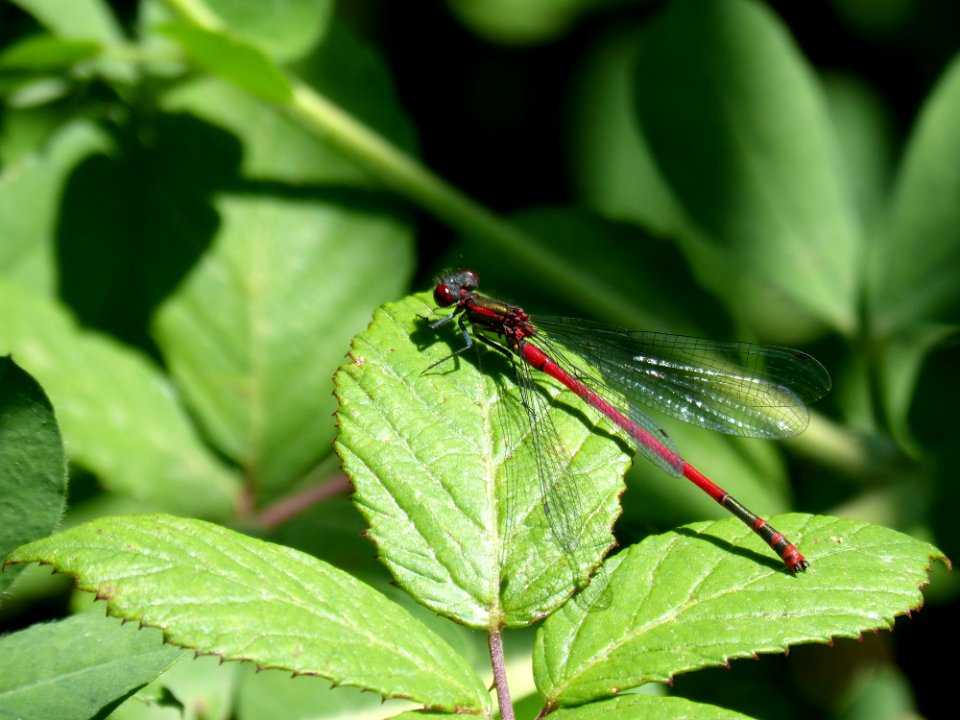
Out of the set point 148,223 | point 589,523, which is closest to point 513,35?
point 148,223

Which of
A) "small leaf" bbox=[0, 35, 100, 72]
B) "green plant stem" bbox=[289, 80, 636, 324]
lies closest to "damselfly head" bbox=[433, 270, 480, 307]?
"green plant stem" bbox=[289, 80, 636, 324]

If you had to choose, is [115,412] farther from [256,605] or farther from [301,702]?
[256,605]

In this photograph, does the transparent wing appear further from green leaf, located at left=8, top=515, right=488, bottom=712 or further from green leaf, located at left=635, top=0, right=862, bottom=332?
green leaf, located at left=8, top=515, right=488, bottom=712

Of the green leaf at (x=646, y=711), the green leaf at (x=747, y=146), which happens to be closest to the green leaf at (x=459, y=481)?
the green leaf at (x=646, y=711)

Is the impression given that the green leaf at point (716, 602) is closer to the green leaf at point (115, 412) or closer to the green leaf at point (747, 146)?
the green leaf at point (115, 412)

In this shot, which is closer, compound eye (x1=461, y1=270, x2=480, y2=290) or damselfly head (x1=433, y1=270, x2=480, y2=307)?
damselfly head (x1=433, y1=270, x2=480, y2=307)

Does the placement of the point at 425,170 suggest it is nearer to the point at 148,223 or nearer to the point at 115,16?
the point at 148,223
